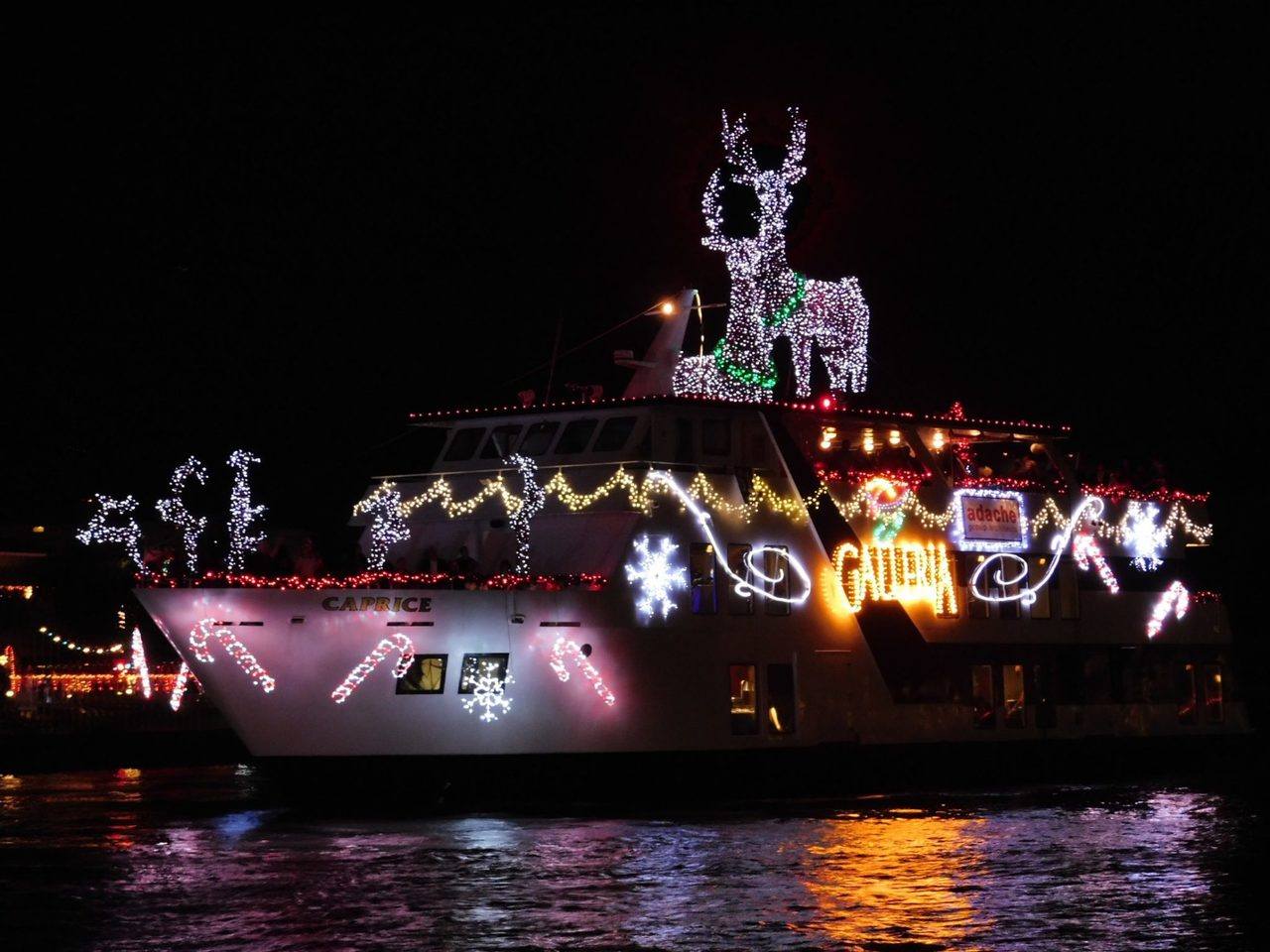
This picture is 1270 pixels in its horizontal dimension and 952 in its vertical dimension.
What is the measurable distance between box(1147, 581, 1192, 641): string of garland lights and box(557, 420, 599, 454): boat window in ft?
36.8

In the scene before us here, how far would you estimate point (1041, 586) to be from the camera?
112 feet

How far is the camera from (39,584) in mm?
67125

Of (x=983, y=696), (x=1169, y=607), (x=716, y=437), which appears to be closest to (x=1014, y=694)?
(x=983, y=696)

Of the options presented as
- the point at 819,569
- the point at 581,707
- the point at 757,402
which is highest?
the point at 757,402

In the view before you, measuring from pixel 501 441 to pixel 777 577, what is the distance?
15.8ft

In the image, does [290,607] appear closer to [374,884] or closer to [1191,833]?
[374,884]

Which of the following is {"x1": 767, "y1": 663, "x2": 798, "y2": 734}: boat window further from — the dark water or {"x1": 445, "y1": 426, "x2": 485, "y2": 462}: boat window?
{"x1": 445, "y1": 426, "x2": 485, "y2": 462}: boat window

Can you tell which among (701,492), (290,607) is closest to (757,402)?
(701,492)

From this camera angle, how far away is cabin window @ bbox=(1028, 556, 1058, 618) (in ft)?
112

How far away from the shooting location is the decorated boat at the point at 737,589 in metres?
27.6

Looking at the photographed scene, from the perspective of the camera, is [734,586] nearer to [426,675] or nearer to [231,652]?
[426,675]

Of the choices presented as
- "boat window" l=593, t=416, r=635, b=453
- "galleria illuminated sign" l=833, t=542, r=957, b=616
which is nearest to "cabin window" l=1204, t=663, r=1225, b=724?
"galleria illuminated sign" l=833, t=542, r=957, b=616

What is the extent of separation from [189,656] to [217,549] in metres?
2.19

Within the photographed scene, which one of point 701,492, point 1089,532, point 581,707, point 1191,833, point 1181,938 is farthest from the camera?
point 1089,532
